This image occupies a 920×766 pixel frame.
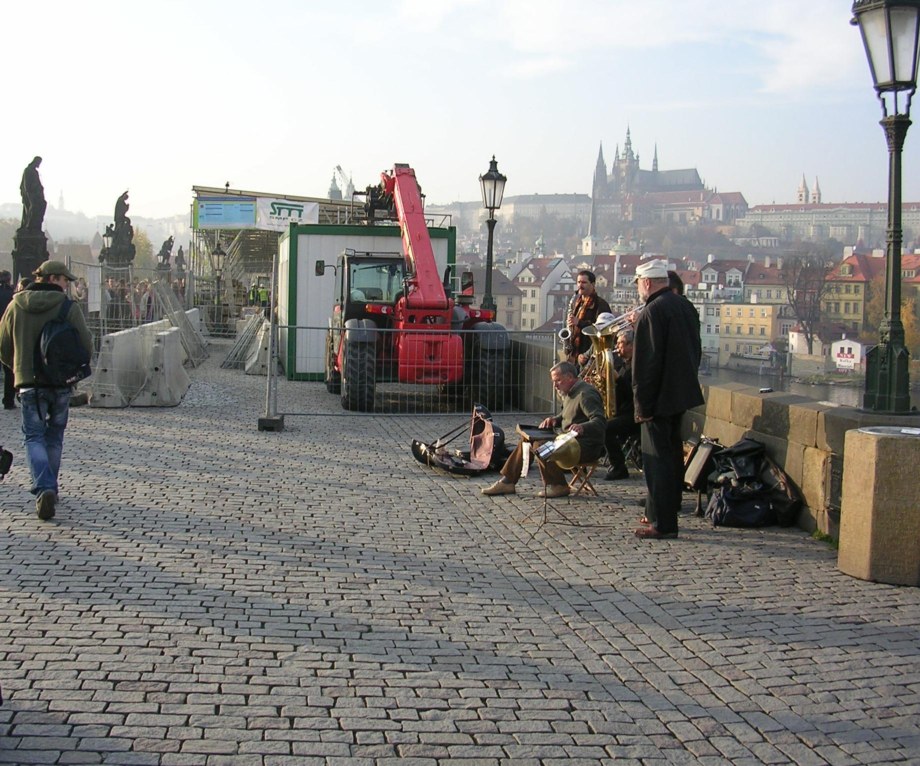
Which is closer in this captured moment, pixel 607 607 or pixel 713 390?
pixel 607 607

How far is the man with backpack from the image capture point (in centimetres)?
846

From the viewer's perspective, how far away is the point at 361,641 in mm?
5562

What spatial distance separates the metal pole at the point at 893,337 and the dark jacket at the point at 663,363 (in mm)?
1221

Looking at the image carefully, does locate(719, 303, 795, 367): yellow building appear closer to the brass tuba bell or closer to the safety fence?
the safety fence

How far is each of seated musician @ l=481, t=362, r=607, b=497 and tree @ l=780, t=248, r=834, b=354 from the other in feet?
52.8

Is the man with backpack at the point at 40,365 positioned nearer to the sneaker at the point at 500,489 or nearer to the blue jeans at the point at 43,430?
the blue jeans at the point at 43,430

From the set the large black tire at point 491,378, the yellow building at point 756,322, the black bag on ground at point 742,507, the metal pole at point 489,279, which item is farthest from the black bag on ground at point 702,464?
the yellow building at point 756,322

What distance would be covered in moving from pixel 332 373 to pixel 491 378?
3.89 meters

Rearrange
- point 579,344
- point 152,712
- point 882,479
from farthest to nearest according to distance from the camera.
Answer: point 579,344, point 882,479, point 152,712

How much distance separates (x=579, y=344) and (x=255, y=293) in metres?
37.1

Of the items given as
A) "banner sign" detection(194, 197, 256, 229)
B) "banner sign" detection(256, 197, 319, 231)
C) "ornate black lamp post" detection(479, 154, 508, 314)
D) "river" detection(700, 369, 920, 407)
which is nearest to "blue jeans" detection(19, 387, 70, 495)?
"river" detection(700, 369, 920, 407)

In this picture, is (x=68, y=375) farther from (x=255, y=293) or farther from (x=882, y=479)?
(x=255, y=293)

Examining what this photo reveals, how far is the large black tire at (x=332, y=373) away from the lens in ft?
62.6

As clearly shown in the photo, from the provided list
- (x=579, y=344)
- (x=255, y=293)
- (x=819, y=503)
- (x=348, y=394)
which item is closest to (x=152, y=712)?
(x=819, y=503)
